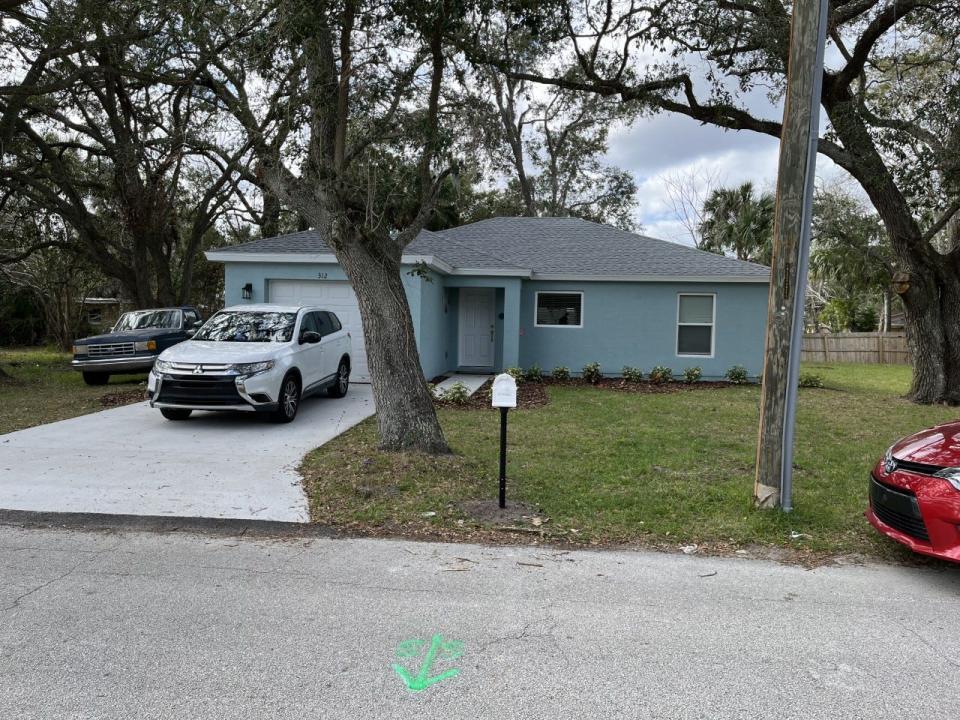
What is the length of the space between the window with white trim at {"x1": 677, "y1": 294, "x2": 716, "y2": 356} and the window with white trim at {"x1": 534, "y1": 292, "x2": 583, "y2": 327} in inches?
99.7

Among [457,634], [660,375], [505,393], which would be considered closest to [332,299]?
[660,375]

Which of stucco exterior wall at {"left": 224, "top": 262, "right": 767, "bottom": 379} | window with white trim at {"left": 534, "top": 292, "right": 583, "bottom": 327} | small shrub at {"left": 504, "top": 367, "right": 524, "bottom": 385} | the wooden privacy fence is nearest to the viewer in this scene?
small shrub at {"left": 504, "top": 367, "right": 524, "bottom": 385}

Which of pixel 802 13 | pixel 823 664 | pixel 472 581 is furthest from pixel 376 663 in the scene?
pixel 802 13

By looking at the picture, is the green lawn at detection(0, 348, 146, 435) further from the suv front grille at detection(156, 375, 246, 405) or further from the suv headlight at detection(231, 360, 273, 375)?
the suv headlight at detection(231, 360, 273, 375)

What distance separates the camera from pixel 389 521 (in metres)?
5.61

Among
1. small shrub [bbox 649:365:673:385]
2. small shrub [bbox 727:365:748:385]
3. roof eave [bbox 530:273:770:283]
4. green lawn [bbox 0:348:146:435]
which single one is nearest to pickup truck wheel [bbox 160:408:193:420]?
green lawn [bbox 0:348:146:435]

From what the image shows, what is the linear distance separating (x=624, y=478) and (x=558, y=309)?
10.6 meters

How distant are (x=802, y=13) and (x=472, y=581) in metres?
5.12

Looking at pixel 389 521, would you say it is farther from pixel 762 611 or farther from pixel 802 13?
pixel 802 13

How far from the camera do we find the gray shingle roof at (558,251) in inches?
623

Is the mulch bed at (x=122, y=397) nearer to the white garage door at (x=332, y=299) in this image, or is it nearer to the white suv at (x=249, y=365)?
the white suv at (x=249, y=365)

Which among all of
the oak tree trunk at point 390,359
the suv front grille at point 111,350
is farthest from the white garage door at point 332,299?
the oak tree trunk at point 390,359

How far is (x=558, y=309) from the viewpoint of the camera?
677 inches

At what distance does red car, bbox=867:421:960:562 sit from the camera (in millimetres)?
4152
